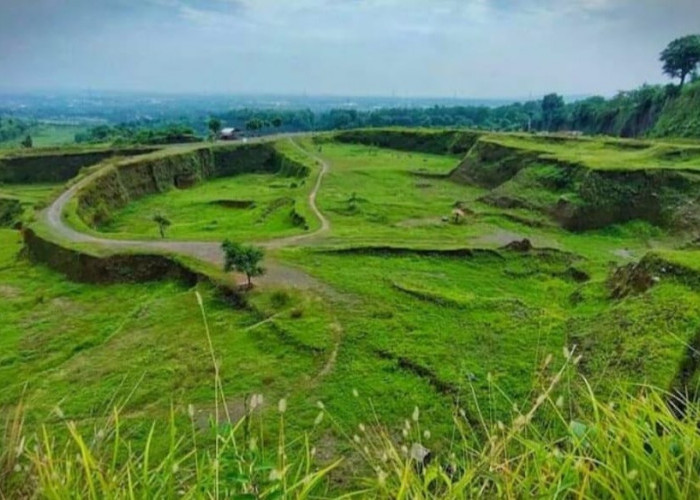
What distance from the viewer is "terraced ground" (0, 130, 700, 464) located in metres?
18.2

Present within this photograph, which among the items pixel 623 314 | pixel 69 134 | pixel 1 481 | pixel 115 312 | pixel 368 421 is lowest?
pixel 69 134

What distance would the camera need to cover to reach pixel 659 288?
2041cm

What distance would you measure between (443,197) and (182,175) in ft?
103

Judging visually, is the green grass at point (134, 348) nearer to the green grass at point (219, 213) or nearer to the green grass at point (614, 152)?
the green grass at point (219, 213)

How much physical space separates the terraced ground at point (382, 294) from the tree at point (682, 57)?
32.9m

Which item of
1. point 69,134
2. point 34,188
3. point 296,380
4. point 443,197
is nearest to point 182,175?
point 34,188

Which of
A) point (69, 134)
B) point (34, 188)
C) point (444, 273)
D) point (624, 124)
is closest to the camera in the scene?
point (444, 273)

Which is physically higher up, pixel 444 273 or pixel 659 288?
pixel 659 288

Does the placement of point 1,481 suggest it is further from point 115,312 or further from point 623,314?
point 115,312

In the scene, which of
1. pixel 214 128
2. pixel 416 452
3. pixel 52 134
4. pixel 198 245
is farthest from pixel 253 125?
pixel 52 134

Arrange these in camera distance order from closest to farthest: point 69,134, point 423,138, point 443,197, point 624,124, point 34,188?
point 443,197, point 34,188, point 423,138, point 624,124, point 69,134

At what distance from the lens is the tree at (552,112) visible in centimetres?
11162

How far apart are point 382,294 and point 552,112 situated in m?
98.6

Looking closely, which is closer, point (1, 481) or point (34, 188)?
point (1, 481)
